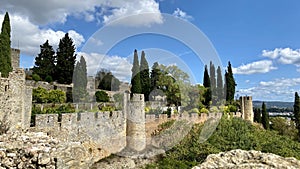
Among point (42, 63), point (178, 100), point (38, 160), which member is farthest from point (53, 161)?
point (42, 63)

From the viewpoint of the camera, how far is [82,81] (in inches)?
896

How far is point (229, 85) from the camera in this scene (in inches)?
1298

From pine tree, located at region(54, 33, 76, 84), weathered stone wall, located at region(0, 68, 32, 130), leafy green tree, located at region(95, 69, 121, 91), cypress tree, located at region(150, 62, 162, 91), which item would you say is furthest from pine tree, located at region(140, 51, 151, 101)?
weathered stone wall, located at region(0, 68, 32, 130)

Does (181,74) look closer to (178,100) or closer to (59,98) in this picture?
(178,100)

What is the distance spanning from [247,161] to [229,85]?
31562mm

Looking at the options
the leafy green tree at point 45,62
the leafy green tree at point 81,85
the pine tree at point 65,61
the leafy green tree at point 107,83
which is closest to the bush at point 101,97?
the leafy green tree at point 81,85

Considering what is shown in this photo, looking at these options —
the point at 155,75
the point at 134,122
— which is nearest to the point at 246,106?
the point at 155,75

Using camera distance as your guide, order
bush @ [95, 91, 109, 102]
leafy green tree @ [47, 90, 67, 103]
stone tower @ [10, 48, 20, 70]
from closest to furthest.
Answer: leafy green tree @ [47, 90, 67, 103] → bush @ [95, 91, 109, 102] → stone tower @ [10, 48, 20, 70]

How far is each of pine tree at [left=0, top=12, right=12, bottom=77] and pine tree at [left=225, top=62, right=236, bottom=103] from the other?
2339cm

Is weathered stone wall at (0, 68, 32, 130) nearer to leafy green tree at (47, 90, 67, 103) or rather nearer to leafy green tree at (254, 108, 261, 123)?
leafy green tree at (47, 90, 67, 103)

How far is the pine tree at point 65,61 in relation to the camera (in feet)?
92.5

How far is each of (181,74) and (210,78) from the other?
11.1m

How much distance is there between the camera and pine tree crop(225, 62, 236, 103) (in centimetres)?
3280

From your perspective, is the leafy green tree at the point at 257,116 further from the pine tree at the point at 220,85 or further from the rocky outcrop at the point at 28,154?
the rocky outcrop at the point at 28,154
